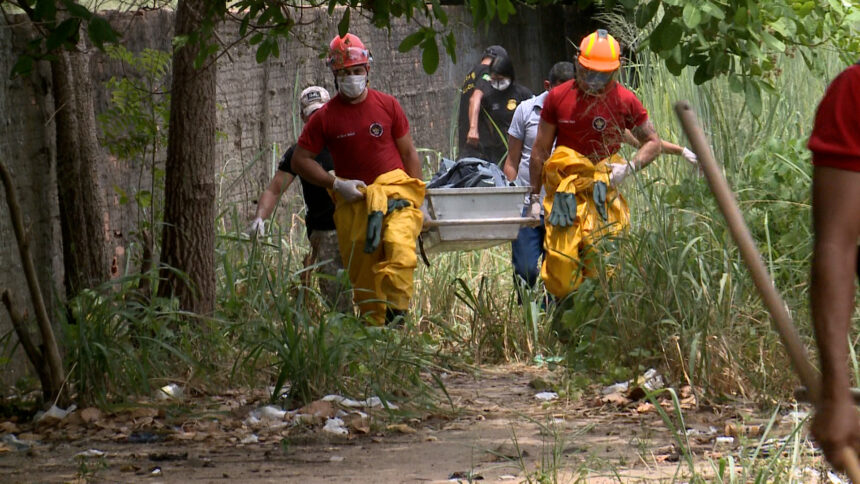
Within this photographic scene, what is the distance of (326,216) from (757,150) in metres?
2.91

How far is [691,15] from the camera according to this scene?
14.2ft

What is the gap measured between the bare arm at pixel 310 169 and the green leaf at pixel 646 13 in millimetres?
3524

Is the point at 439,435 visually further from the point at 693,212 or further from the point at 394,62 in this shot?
the point at 394,62

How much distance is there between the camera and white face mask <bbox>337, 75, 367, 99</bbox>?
308 inches

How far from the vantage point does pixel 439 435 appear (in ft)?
18.2

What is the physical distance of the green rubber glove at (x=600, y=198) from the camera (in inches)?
295

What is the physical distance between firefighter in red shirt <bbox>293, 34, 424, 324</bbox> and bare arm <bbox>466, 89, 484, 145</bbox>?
8.44 ft

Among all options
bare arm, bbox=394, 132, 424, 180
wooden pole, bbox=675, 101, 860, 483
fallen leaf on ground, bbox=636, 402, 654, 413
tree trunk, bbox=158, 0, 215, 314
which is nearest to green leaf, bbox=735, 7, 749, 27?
fallen leaf on ground, bbox=636, 402, 654, 413

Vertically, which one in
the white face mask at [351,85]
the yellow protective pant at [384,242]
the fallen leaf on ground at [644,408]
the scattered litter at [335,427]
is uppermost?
the white face mask at [351,85]

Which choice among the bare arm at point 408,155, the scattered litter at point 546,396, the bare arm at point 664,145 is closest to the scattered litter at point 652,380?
the scattered litter at point 546,396

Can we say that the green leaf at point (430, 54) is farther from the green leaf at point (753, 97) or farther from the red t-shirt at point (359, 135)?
the red t-shirt at point (359, 135)

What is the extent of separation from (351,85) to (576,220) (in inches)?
60.5

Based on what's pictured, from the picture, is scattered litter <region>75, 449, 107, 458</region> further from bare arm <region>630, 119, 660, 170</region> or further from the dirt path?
bare arm <region>630, 119, 660, 170</region>

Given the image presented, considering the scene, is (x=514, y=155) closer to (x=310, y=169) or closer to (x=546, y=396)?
(x=310, y=169)
